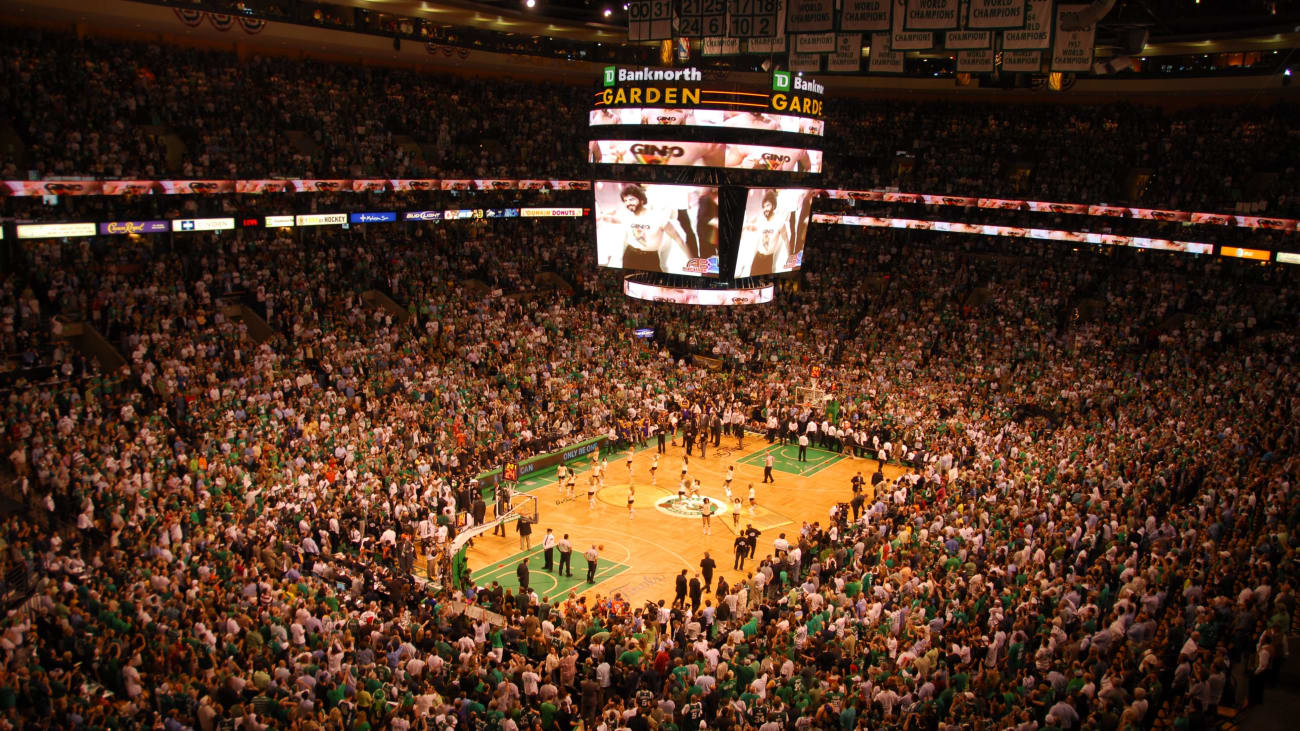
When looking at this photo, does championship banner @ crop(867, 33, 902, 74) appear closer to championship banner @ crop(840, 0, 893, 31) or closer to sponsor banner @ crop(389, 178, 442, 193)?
championship banner @ crop(840, 0, 893, 31)

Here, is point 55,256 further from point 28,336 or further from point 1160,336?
point 1160,336

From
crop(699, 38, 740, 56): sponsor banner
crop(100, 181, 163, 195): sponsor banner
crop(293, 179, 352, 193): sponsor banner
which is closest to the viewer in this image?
crop(699, 38, 740, 56): sponsor banner

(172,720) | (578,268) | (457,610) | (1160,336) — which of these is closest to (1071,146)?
(1160,336)

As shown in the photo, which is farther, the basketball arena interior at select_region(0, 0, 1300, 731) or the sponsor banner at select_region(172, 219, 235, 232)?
the sponsor banner at select_region(172, 219, 235, 232)

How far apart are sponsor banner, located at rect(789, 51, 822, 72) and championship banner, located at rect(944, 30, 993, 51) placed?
317 centimetres

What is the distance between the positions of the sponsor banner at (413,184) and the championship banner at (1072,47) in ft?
72.6

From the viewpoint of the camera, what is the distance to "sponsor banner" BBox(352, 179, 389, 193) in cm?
3303

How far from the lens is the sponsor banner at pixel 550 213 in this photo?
128ft

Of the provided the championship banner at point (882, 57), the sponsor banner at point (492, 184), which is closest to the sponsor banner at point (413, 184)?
the sponsor banner at point (492, 184)

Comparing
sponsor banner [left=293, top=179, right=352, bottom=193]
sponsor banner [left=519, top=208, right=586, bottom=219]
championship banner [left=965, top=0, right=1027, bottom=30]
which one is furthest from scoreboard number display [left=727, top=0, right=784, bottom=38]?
sponsor banner [left=519, top=208, right=586, bottom=219]

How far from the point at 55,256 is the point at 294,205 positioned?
7.73 meters

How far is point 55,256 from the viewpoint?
88.0ft

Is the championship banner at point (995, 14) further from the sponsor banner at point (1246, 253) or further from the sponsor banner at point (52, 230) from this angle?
the sponsor banner at point (52, 230)

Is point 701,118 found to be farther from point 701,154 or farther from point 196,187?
point 196,187
